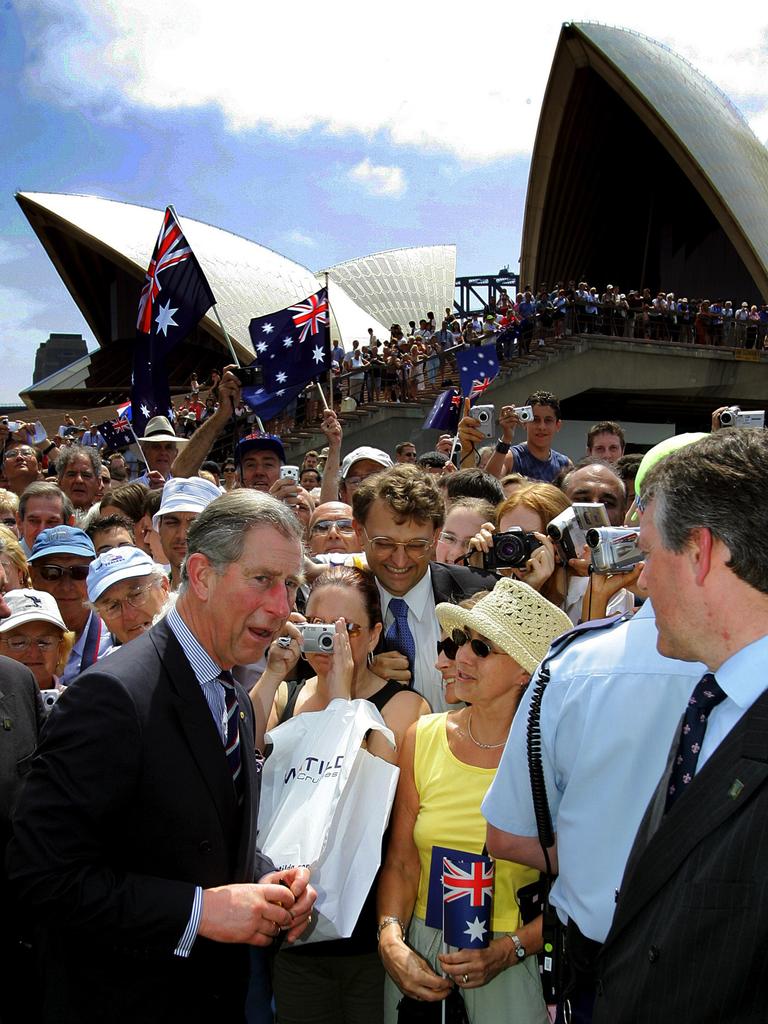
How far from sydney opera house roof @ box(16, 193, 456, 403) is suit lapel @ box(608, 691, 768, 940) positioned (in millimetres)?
30667

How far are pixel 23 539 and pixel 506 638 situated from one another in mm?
3463

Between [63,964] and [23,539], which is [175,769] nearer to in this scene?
[63,964]

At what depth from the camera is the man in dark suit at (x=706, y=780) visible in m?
1.29

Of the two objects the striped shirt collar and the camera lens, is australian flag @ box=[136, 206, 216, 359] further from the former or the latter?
the striped shirt collar

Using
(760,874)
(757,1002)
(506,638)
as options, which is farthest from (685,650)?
(506,638)

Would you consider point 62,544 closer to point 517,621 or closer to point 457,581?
point 457,581

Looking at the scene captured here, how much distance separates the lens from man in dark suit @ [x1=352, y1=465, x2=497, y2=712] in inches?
123

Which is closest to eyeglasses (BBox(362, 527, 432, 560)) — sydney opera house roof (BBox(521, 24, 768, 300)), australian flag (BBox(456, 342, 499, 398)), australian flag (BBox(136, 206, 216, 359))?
australian flag (BBox(136, 206, 216, 359))

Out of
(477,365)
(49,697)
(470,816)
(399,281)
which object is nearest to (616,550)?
(470,816)

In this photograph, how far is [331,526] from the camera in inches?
176

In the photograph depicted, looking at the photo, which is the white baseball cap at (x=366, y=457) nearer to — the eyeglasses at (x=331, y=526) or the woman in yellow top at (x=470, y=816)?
the eyeglasses at (x=331, y=526)

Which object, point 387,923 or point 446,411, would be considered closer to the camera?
point 387,923

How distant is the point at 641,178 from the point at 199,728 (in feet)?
114

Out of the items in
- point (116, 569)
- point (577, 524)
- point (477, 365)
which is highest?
point (577, 524)
